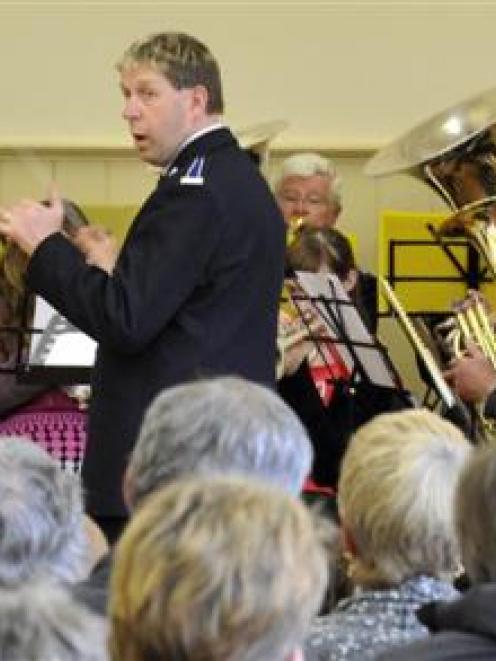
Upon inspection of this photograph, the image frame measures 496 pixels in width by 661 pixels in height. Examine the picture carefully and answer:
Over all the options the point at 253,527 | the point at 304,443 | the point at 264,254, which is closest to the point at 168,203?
the point at 264,254

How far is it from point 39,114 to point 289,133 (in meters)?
0.90

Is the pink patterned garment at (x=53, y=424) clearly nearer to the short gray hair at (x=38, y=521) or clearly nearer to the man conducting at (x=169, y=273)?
the man conducting at (x=169, y=273)

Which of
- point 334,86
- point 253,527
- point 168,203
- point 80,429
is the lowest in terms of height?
point 80,429

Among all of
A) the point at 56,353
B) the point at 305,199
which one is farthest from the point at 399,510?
the point at 305,199

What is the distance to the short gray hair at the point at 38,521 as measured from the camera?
5.65 ft

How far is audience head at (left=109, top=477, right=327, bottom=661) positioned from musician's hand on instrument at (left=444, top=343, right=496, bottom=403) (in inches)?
95.3

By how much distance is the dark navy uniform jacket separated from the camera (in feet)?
9.11

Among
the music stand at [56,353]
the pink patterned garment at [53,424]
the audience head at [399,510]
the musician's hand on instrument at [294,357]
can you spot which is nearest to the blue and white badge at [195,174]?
the music stand at [56,353]

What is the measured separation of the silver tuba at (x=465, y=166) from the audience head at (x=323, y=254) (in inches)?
17.7

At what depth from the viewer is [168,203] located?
9.33 feet

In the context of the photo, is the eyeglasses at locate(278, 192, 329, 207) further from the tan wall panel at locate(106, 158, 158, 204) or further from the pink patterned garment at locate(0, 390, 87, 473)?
the pink patterned garment at locate(0, 390, 87, 473)

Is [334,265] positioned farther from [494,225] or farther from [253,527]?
[253,527]

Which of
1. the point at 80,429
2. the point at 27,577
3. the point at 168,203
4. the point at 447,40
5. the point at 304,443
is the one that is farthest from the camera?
the point at 447,40

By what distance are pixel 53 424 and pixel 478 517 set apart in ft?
7.05
